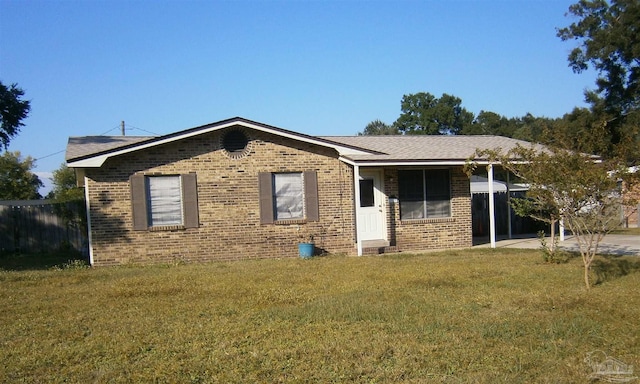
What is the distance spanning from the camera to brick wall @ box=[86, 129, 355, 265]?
1252 cm

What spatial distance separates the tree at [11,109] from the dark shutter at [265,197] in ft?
35.8

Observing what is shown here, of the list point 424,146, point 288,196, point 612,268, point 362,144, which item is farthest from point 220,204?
point 612,268

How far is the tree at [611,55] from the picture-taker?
27375 mm

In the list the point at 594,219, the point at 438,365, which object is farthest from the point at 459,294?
the point at 438,365

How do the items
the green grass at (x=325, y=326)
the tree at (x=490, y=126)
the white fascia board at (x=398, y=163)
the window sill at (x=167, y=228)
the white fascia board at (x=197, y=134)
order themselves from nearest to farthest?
the green grass at (x=325, y=326), the white fascia board at (x=197, y=134), the window sill at (x=167, y=228), the white fascia board at (x=398, y=163), the tree at (x=490, y=126)

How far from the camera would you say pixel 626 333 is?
571 centimetres

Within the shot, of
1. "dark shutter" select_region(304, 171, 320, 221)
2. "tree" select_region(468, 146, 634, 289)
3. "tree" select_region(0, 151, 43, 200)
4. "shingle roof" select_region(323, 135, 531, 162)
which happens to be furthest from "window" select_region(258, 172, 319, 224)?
"tree" select_region(0, 151, 43, 200)

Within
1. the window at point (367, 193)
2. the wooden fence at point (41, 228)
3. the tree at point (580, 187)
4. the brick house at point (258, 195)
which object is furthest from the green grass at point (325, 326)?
the wooden fence at point (41, 228)

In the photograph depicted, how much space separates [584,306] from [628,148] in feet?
8.52

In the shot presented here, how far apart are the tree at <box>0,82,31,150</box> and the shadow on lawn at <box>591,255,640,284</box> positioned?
18.6 m

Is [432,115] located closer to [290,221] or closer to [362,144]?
[362,144]

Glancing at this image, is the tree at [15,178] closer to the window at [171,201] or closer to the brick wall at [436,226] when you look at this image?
the window at [171,201]

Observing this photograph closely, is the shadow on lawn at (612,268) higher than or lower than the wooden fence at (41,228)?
lower

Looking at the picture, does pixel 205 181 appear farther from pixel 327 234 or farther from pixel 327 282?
pixel 327 282
